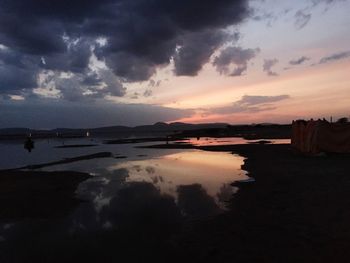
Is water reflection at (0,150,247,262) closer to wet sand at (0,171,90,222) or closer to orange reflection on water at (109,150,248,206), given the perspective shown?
orange reflection on water at (109,150,248,206)

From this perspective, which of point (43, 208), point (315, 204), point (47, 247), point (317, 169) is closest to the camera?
point (47, 247)

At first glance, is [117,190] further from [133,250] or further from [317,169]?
[317,169]

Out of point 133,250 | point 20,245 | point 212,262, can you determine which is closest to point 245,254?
point 212,262

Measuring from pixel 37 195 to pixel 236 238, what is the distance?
10.8 metres

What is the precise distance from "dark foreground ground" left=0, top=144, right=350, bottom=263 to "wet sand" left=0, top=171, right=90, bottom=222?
3357 millimetres

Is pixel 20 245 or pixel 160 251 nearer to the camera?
pixel 160 251

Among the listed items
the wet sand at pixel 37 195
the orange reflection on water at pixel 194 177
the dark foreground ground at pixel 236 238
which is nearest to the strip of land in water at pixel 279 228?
the dark foreground ground at pixel 236 238

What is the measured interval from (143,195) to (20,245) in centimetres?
731

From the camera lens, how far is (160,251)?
945 cm

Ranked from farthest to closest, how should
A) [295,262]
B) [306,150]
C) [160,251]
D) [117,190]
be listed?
[306,150] → [117,190] → [160,251] → [295,262]

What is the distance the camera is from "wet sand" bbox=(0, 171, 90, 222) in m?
14.3

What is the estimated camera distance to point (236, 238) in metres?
10.1

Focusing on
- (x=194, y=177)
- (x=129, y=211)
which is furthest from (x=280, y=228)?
(x=194, y=177)

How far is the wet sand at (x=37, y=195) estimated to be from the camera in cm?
1434
